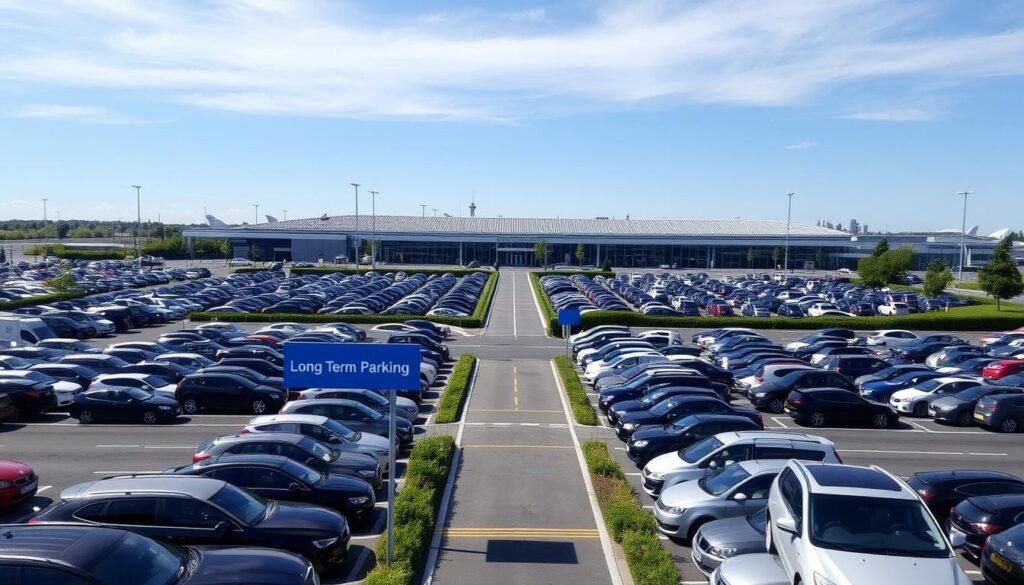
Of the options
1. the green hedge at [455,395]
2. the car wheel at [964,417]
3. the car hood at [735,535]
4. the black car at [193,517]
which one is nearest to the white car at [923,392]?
the car wheel at [964,417]

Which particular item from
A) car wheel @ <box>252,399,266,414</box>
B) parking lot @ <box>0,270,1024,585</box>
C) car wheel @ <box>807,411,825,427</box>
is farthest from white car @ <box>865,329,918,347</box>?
car wheel @ <box>252,399,266,414</box>

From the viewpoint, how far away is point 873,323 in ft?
150

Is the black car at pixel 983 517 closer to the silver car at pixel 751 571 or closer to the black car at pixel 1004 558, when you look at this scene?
the black car at pixel 1004 558

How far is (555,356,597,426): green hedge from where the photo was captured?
70.9ft

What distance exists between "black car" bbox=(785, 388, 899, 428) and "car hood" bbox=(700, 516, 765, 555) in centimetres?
1211

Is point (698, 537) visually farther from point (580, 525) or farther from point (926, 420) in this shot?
point (926, 420)

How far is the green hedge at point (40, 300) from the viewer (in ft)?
152

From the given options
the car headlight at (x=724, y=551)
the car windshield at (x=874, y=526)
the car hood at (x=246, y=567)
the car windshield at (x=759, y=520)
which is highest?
the car windshield at (x=874, y=526)

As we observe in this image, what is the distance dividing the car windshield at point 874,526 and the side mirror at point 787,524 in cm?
25

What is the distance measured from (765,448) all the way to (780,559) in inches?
194

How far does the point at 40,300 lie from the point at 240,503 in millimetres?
47487

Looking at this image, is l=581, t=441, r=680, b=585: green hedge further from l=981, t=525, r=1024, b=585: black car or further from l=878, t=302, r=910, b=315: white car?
l=878, t=302, r=910, b=315: white car

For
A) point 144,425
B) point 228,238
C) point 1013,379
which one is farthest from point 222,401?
point 228,238

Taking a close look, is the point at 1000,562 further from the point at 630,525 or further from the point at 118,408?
the point at 118,408
